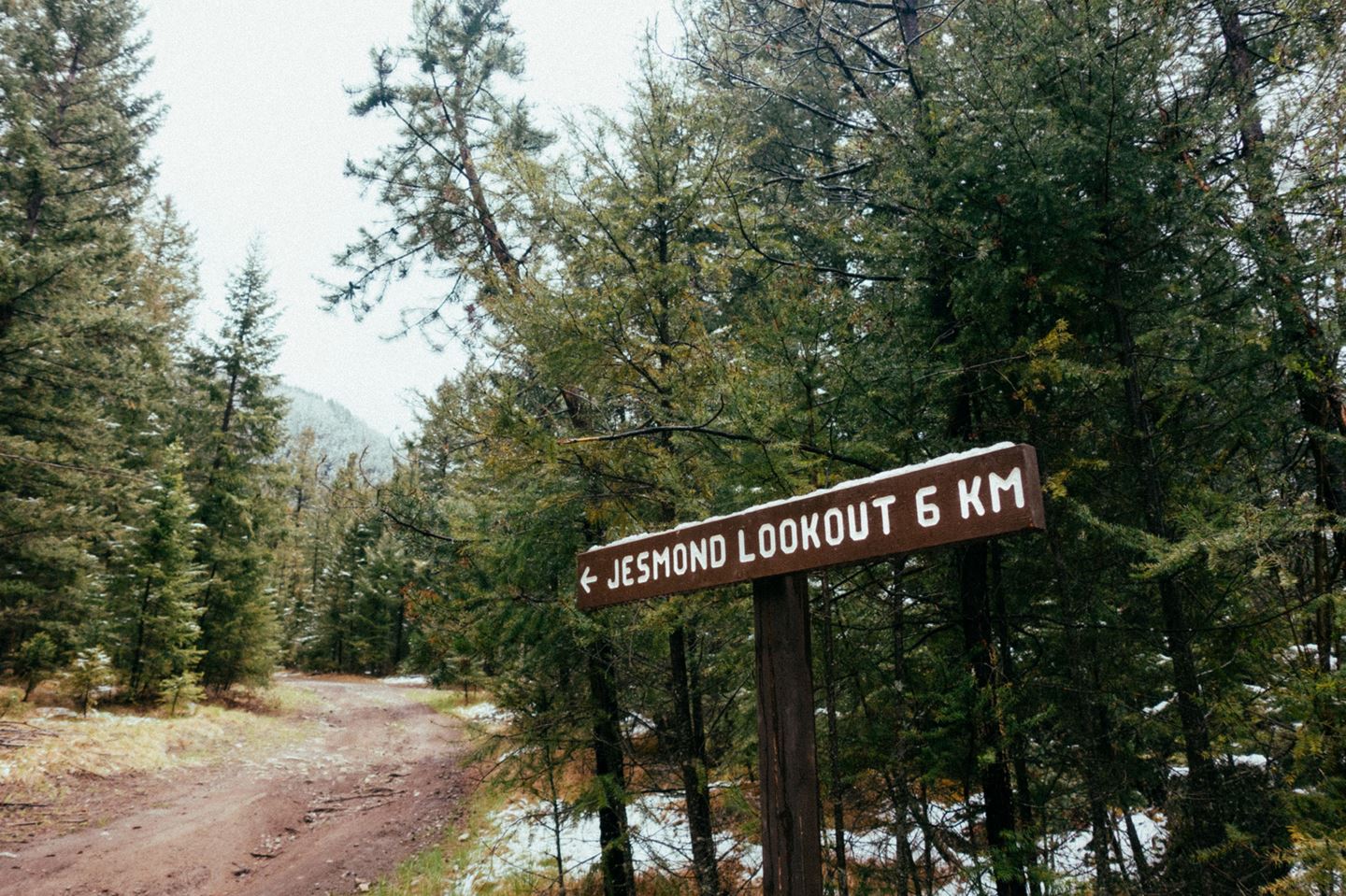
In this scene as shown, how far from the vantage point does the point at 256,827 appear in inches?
416

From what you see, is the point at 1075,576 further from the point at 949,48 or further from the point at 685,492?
the point at 949,48

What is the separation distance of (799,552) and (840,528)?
7.8 inches

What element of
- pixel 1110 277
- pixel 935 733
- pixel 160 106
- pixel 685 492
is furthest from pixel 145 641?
pixel 1110 277

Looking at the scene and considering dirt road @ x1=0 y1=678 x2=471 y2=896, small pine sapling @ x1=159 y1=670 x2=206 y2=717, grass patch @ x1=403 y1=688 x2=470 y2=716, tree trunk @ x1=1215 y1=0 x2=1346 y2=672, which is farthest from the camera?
grass patch @ x1=403 y1=688 x2=470 y2=716

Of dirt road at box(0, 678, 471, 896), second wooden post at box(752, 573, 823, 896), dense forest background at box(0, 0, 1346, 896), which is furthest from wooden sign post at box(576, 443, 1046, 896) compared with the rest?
dirt road at box(0, 678, 471, 896)

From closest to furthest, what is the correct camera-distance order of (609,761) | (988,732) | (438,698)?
(988,732)
(609,761)
(438,698)

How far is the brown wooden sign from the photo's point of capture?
91.1 inches

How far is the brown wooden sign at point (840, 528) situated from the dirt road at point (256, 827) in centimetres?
730

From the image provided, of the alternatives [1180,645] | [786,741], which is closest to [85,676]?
[786,741]

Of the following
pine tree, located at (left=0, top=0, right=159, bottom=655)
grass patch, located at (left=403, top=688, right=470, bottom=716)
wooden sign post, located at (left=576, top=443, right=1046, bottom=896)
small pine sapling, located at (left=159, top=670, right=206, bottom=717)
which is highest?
pine tree, located at (left=0, top=0, right=159, bottom=655)

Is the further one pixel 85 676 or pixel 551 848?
pixel 85 676

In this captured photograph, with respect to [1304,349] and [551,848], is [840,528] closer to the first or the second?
[1304,349]

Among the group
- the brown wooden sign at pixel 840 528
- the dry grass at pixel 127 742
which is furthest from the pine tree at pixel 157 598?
the brown wooden sign at pixel 840 528

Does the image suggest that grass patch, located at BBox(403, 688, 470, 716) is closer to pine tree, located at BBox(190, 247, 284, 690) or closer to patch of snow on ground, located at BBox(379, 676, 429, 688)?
patch of snow on ground, located at BBox(379, 676, 429, 688)
